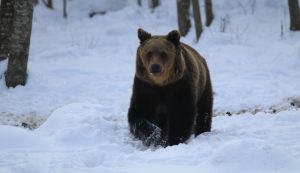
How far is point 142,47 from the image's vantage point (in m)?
6.39

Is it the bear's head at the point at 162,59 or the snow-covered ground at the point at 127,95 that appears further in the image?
the bear's head at the point at 162,59

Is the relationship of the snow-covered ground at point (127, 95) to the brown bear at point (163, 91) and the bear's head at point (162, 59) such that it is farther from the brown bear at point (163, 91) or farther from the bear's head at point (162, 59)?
the bear's head at point (162, 59)

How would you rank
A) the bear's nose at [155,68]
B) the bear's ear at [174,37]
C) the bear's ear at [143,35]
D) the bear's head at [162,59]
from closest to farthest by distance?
the bear's nose at [155,68] < the bear's head at [162,59] < the bear's ear at [174,37] < the bear's ear at [143,35]

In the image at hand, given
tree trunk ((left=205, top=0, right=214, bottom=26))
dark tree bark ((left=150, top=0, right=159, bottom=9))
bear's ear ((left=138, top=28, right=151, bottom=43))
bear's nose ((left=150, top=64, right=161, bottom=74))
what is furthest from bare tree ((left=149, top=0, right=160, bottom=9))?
bear's nose ((left=150, top=64, right=161, bottom=74))

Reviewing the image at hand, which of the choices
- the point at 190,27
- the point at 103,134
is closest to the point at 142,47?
the point at 103,134

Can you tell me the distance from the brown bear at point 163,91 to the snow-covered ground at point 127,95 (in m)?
0.28

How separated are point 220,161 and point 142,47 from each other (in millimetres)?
2353

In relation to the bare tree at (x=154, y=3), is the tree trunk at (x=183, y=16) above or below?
above

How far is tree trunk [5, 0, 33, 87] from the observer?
10477 millimetres

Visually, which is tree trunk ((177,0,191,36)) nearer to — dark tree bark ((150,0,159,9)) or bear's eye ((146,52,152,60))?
dark tree bark ((150,0,159,9))

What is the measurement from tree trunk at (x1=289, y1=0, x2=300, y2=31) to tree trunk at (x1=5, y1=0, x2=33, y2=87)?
8176mm

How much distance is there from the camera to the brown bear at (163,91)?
6246mm

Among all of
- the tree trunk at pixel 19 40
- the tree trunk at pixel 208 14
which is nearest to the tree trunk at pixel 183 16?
the tree trunk at pixel 208 14

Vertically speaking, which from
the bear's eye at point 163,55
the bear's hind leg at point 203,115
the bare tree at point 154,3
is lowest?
the bare tree at point 154,3
